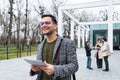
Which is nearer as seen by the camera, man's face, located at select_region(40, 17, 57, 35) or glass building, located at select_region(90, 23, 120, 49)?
man's face, located at select_region(40, 17, 57, 35)

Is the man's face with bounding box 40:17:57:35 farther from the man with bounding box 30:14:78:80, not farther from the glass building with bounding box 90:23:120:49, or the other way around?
the glass building with bounding box 90:23:120:49

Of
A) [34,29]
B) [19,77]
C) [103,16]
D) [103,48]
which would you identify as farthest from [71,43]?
[34,29]

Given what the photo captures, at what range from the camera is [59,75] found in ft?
8.68

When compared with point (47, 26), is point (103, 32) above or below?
above

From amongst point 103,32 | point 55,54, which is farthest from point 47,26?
point 103,32

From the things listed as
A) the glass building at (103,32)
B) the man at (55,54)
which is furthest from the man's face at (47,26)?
the glass building at (103,32)

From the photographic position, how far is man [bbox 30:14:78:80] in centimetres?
267

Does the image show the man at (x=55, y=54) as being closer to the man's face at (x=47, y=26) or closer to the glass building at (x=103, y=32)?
the man's face at (x=47, y=26)

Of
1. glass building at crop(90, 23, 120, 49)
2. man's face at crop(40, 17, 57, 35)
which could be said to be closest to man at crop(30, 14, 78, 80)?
man's face at crop(40, 17, 57, 35)

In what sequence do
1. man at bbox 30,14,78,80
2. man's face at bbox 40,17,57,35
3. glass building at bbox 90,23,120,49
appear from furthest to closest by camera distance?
glass building at bbox 90,23,120,49
man's face at bbox 40,17,57,35
man at bbox 30,14,78,80

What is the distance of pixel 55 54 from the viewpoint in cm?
276

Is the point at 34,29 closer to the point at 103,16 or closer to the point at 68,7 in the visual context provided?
the point at 103,16

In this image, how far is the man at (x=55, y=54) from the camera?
2.67 m

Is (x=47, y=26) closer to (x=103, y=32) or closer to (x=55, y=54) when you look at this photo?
(x=55, y=54)
